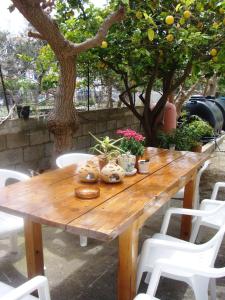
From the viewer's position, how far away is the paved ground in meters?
2.45

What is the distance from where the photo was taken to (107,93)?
6469 millimetres

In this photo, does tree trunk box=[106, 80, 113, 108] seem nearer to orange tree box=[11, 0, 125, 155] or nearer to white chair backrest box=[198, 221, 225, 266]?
orange tree box=[11, 0, 125, 155]

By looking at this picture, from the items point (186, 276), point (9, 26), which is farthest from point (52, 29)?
point (9, 26)

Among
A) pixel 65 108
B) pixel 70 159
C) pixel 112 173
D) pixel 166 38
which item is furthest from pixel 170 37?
pixel 112 173

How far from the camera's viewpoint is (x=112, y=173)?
2.37m

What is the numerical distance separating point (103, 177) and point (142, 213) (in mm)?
564

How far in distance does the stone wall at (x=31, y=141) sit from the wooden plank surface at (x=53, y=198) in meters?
1.57

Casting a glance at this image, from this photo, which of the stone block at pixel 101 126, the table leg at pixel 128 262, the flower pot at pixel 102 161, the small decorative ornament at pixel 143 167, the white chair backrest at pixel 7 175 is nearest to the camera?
the table leg at pixel 128 262

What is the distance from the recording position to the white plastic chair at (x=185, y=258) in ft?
6.15

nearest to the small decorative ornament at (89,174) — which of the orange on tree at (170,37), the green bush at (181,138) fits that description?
the orange on tree at (170,37)

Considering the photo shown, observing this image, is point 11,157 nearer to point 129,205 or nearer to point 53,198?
point 53,198

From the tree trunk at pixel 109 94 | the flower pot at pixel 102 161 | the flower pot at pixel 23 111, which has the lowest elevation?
the flower pot at pixel 102 161

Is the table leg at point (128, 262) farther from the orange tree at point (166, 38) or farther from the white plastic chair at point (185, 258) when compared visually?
the orange tree at point (166, 38)

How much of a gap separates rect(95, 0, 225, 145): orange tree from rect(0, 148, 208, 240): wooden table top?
2.03 metres
